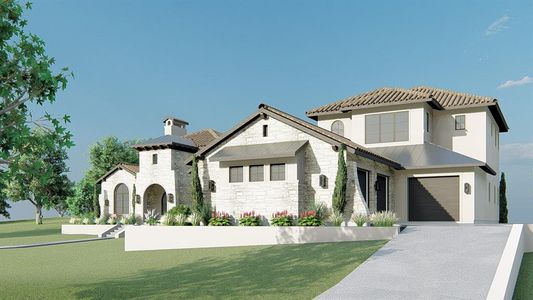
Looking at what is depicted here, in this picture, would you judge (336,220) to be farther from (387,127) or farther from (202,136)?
(202,136)

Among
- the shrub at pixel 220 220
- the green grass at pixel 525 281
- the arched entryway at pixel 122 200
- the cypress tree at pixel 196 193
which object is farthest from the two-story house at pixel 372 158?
the arched entryway at pixel 122 200

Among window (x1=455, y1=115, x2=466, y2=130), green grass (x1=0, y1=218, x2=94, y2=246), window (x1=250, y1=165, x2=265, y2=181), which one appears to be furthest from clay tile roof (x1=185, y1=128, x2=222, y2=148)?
window (x1=455, y1=115, x2=466, y2=130)

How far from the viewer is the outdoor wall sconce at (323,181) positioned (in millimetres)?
22500

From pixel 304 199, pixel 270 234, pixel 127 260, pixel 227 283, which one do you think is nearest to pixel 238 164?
pixel 304 199

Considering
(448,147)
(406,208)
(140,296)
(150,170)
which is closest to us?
(140,296)

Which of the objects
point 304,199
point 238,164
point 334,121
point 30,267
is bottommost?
point 30,267

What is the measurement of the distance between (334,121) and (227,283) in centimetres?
1946

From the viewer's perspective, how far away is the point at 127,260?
702 inches

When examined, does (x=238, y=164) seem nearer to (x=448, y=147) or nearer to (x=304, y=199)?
(x=304, y=199)

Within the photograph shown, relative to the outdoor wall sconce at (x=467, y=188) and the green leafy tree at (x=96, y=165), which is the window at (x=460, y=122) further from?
the green leafy tree at (x=96, y=165)

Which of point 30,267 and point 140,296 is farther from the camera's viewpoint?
point 30,267

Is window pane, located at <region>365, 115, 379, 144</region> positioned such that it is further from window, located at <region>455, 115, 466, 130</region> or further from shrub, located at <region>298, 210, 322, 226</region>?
shrub, located at <region>298, 210, 322, 226</region>

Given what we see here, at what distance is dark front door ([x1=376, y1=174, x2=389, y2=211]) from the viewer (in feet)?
81.3

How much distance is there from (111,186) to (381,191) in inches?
1020
